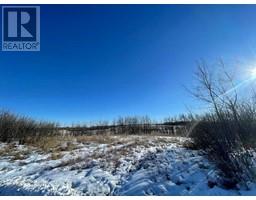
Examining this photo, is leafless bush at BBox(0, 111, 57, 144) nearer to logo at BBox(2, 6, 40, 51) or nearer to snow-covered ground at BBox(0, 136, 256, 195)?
snow-covered ground at BBox(0, 136, 256, 195)

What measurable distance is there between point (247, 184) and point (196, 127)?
206cm

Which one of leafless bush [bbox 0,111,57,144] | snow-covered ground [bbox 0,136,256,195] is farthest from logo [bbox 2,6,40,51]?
leafless bush [bbox 0,111,57,144]

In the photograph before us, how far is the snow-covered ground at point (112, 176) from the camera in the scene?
3717mm

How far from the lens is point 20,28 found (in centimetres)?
544

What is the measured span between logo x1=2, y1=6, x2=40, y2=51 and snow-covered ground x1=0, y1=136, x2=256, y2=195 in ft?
9.43

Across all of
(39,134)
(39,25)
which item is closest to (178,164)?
(39,25)

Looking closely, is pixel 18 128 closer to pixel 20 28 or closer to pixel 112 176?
pixel 20 28

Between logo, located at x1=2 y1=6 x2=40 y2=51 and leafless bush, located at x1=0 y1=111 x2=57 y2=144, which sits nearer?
logo, located at x1=2 y1=6 x2=40 y2=51

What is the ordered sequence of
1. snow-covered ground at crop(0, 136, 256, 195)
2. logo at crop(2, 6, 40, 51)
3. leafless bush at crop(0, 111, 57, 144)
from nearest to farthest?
snow-covered ground at crop(0, 136, 256, 195), logo at crop(2, 6, 40, 51), leafless bush at crop(0, 111, 57, 144)

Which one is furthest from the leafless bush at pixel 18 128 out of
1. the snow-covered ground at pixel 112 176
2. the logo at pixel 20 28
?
the logo at pixel 20 28

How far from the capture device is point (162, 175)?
14.2 feet

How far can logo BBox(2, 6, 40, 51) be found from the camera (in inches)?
196

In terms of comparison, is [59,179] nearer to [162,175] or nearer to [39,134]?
[162,175]
